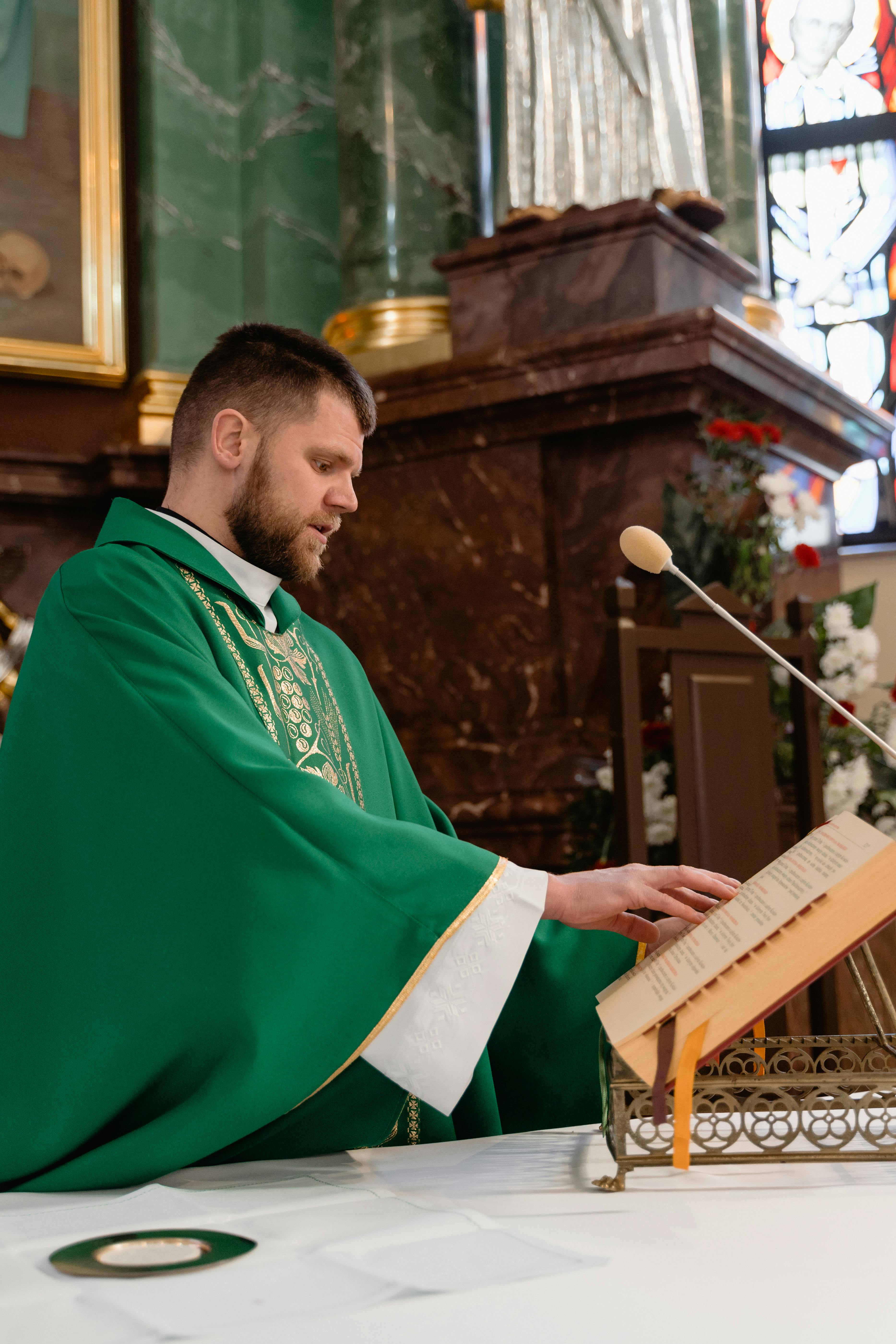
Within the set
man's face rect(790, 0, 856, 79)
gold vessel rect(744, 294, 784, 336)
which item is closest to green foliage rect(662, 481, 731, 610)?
gold vessel rect(744, 294, 784, 336)

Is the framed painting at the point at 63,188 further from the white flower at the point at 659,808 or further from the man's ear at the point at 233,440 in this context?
the man's ear at the point at 233,440

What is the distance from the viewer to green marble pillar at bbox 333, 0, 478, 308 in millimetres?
5738

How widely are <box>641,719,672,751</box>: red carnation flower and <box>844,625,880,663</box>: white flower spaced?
2.34 feet

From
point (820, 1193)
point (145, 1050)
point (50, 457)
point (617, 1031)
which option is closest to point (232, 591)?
point (145, 1050)

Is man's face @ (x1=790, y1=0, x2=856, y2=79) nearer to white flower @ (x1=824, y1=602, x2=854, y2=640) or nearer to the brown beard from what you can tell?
white flower @ (x1=824, y1=602, x2=854, y2=640)

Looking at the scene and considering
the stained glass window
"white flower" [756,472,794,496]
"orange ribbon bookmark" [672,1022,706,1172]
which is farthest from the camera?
the stained glass window

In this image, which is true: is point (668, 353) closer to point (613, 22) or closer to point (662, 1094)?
point (613, 22)

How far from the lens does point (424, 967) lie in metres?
1.63

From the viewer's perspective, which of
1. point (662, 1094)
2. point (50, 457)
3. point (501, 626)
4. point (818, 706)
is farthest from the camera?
point (50, 457)

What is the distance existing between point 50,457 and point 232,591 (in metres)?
3.64

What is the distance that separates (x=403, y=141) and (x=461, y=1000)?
15.8 feet

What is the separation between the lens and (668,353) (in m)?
4.39

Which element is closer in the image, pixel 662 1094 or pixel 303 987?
pixel 662 1094

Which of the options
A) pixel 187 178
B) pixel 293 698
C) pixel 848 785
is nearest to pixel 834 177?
pixel 187 178
